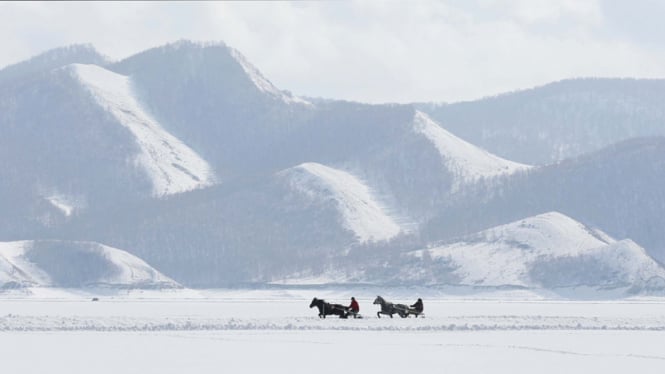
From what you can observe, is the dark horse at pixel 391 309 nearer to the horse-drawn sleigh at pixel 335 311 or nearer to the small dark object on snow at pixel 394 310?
the small dark object on snow at pixel 394 310

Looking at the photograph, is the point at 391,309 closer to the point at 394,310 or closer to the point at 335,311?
the point at 394,310
